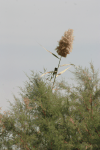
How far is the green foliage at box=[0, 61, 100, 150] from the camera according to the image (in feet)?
13.6

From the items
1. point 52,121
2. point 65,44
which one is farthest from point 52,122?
point 65,44

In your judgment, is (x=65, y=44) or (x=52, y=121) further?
(x=65, y=44)

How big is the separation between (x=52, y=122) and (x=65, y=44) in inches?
99.2

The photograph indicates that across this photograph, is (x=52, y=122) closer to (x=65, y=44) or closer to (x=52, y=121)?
(x=52, y=121)

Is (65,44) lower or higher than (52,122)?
higher

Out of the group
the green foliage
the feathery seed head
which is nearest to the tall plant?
the green foliage

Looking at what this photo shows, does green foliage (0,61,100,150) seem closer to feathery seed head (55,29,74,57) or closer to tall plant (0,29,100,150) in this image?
tall plant (0,29,100,150)

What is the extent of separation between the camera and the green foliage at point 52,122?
4145mm

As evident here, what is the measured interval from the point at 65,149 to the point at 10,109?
1847 millimetres

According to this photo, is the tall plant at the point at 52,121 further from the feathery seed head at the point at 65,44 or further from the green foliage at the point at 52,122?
the feathery seed head at the point at 65,44

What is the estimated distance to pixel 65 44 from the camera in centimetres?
574

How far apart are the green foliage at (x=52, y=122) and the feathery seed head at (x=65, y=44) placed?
3.82 ft

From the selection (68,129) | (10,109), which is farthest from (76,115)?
(10,109)

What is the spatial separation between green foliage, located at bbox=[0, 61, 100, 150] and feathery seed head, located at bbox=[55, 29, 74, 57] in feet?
3.82
